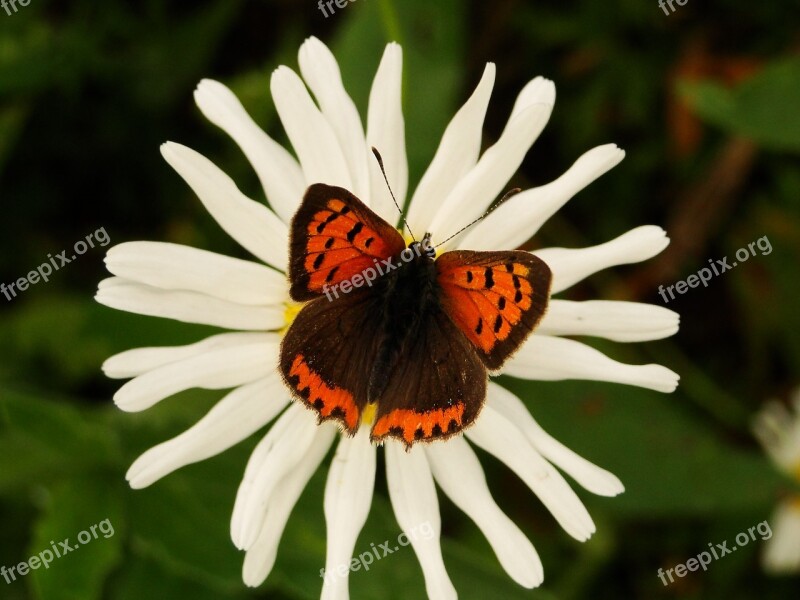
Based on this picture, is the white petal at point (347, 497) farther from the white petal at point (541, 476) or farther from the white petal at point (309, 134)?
the white petal at point (309, 134)

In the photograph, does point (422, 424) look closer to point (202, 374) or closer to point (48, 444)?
point (202, 374)

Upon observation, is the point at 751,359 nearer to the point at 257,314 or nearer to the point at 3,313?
the point at 257,314

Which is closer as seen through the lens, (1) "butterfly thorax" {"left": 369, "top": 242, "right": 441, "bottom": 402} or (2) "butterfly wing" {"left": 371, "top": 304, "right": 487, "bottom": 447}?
(2) "butterfly wing" {"left": 371, "top": 304, "right": 487, "bottom": 447}

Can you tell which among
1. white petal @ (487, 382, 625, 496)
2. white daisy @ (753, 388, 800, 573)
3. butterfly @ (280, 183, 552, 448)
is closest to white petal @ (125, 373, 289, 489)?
butterfly @ (280, 183, 552, 448)

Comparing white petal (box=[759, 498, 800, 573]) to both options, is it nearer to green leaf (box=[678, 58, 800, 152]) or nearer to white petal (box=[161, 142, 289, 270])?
green leaf (box=[678, 58, 800, 152])

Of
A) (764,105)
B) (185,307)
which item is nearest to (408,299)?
(185,307)

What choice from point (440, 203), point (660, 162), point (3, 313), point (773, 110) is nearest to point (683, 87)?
point (773, 110)

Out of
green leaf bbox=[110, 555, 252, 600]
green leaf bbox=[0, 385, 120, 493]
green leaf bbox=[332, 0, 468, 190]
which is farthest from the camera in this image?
green leaf bbox=[332, 0, 468, 190]
